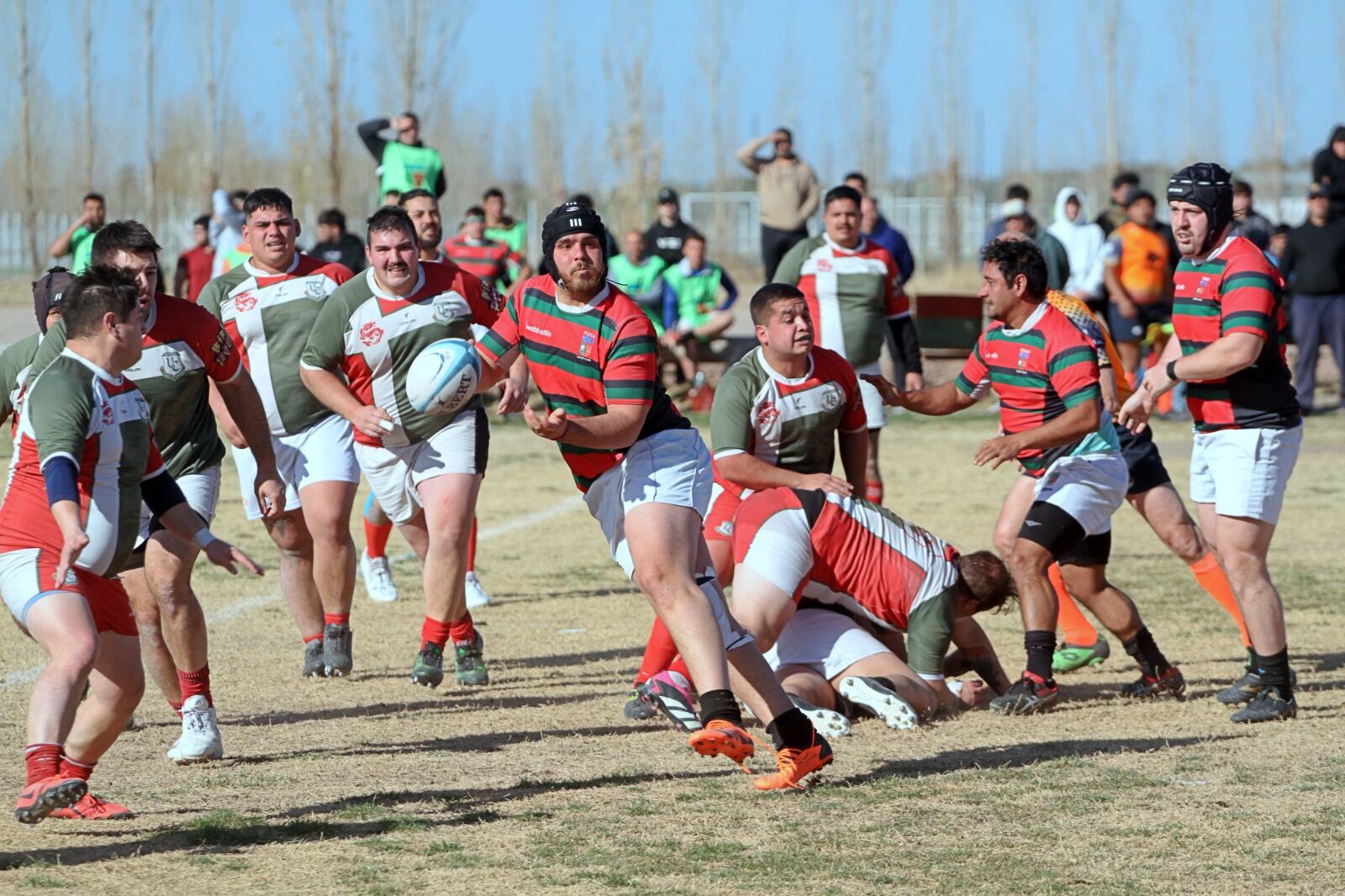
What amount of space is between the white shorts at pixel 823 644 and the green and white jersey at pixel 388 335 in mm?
1807

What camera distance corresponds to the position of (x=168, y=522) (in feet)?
18.1

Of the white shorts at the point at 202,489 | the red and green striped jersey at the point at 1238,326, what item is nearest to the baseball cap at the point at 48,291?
the white shorts at the point at 202,489

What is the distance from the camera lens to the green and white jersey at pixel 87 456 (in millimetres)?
5020

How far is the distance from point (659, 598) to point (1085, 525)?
101 inches

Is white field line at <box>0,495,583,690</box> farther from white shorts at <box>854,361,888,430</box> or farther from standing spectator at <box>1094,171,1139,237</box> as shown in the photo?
standing spectator at <box>1094,171,1139,237</box>

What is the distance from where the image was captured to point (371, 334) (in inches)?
308

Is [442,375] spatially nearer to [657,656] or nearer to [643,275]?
[657,656]

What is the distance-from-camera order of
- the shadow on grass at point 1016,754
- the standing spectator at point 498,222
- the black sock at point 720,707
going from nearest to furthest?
the black sock at point 720,707 → the shadow on grass at point 1016,754 → the standing spectator at point 498,222

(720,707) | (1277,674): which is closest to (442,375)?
(720,707)

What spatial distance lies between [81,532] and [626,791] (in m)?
2.10

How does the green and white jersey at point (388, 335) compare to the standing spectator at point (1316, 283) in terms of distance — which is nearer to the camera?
the green and white jersey at point (388, 335)

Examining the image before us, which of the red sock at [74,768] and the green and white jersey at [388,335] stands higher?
the green and white jersey at [388,335]

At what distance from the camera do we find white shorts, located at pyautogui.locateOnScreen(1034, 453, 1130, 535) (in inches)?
295

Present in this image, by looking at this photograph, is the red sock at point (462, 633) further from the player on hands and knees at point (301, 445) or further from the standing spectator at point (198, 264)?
the standing spectator at point (198, 264)
